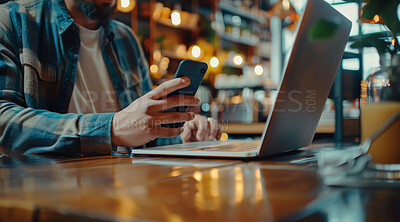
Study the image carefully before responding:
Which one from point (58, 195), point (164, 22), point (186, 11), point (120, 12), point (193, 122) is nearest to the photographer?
point (58, 195)

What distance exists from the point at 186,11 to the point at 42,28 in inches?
155

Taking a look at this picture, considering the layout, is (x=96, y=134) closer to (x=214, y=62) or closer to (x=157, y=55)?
(x=157, y=55)

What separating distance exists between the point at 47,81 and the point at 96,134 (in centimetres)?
55

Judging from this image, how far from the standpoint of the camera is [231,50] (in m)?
5.77

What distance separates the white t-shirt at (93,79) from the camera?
1.60 metres

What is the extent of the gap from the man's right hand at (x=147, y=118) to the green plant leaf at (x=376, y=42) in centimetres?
42

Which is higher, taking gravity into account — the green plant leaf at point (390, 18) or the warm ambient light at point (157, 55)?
the warm ambient light at point (157, 55)

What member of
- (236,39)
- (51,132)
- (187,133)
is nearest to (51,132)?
(51,132)

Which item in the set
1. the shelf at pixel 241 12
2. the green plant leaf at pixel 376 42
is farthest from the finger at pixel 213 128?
the shelf at pixel 241 12

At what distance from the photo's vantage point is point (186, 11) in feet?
16.9

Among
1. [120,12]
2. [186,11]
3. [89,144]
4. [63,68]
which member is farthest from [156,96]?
[186,11]

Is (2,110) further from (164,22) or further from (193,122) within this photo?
(164,22)

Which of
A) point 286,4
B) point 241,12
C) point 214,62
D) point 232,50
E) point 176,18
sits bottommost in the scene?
point 214,62

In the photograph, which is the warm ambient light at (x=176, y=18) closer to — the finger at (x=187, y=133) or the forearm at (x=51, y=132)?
the finger at (x=187, y=133)
